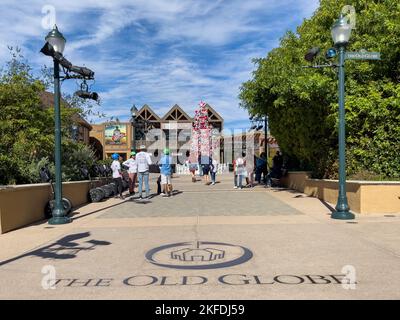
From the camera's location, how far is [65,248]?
6738 mm

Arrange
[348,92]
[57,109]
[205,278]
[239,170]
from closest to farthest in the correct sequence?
[205,278] < [57,109] < [348,92] < [239,170]

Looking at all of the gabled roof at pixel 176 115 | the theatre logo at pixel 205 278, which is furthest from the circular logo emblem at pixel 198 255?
the gabled roof at pixel 176 115

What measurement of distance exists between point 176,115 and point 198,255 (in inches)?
1993

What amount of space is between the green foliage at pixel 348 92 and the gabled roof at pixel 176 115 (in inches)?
1574

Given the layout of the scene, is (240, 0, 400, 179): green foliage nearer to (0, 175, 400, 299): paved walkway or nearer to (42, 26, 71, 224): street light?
(0, 175, 400, 299): paved walkway

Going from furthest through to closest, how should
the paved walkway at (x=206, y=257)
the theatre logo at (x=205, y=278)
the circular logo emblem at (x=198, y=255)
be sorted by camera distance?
1. the circular logo emblem at (x=198, y=255)
2. the theatre logo at (x=205, y=278)
3. the paved walkway at (x=206, y=257)

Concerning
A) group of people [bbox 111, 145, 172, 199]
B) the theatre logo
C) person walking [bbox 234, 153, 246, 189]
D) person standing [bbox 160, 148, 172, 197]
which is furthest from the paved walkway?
person walking [bbox 234, 153, 246, 189]

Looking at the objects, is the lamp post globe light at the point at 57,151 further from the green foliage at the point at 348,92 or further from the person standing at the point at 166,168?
the green foliage at the point at 348,92

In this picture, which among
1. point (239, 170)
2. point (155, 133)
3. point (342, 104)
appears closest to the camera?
point (342, 104)

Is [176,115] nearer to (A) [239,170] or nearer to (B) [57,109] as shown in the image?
(A) [239,170]

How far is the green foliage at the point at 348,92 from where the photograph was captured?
36.8 feet

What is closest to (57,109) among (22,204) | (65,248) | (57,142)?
(57,142)

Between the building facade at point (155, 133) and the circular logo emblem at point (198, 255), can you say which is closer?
the circular logo emblem at point (198, 255)

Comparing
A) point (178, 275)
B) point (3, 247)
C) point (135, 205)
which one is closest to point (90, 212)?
point (135, 205)
